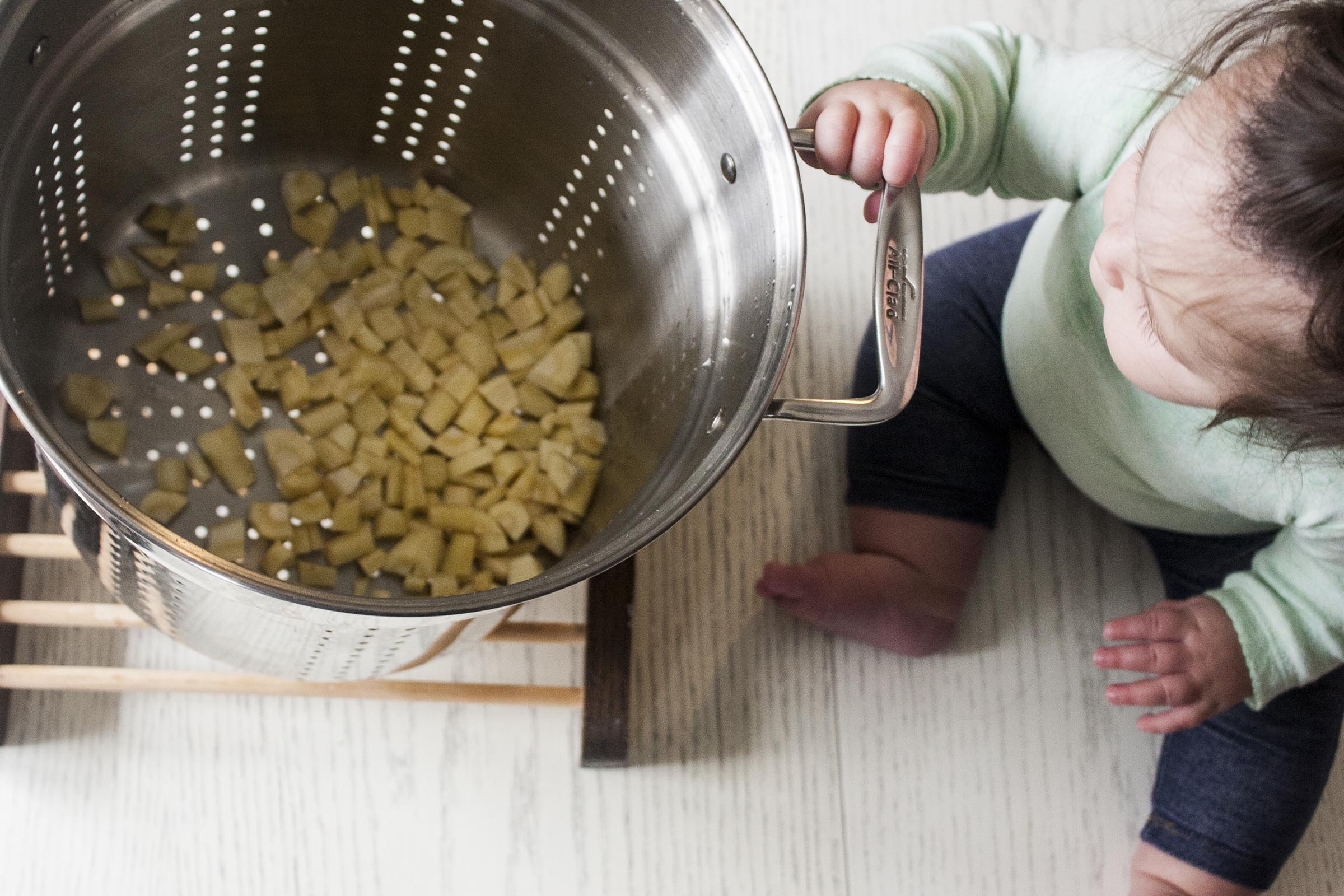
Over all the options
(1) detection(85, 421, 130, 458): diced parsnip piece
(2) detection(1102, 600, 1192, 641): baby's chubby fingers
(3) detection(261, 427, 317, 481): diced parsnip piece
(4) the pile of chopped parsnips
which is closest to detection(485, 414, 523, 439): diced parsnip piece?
(4) the pile of chopped parsnips

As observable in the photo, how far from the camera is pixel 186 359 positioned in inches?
25.3

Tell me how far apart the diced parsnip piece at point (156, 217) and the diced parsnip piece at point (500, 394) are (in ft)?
0.68

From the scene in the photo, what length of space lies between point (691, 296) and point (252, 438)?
279 millimetres

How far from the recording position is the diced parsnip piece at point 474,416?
2.17 feet

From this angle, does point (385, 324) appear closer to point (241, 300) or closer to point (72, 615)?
point (241, 300)

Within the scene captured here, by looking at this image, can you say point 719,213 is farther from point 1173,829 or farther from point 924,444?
point 1173,829

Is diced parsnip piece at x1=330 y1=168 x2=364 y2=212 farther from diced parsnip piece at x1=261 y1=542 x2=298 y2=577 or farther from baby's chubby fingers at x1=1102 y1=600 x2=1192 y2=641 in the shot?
baby's chubby fingers at x1=1102 y1=600 x2=1192 y2=641

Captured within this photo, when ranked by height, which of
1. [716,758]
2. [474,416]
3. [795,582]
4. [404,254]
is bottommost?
[716,758]

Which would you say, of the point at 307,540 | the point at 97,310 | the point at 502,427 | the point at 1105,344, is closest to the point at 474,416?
the point at 502,427

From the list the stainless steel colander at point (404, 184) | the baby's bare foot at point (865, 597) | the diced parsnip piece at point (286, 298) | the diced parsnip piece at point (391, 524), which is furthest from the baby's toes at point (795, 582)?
the diced parsnip piece at point (286, 298)

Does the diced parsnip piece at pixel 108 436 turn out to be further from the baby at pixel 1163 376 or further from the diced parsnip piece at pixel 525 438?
the baby at pixel 1163 376

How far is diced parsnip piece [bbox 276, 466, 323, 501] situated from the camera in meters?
0.63

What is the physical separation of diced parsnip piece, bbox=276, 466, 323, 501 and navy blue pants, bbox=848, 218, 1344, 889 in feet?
1.11

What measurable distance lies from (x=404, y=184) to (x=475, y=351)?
122 mm
